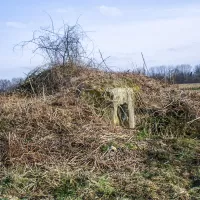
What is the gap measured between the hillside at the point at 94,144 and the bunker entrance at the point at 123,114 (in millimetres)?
264

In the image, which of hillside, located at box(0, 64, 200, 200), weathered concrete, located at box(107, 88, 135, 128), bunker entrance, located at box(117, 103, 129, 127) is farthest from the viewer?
bunker entrance, located at box(117, 103, 129, 127)

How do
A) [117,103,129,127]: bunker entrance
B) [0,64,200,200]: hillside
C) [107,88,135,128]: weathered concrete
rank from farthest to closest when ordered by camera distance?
[117,103,129,127]: bunker entrance < [107,88,135,128]: weathered concrete < [0,64,200,200]: hillside

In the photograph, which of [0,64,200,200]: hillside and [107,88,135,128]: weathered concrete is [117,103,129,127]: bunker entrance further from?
[0,64,200,200]: hillside

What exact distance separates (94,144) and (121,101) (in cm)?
196

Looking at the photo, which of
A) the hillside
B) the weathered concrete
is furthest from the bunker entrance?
the hillside

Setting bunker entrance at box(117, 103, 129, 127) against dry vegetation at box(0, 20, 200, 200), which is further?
bunker entrance at box(117, 103, 129, 127)

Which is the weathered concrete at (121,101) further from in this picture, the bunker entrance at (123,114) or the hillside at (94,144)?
the hillside at (94,144)

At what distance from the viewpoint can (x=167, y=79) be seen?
422 inches

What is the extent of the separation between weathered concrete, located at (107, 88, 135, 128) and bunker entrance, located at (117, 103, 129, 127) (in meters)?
0.06

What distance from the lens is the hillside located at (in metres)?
4.73

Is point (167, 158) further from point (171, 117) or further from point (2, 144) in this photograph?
point (2, 144)

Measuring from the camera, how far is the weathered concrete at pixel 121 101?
A: 7559 millimetres

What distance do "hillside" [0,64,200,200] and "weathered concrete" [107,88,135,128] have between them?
0.63 ft

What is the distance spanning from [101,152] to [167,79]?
5.43 meters
